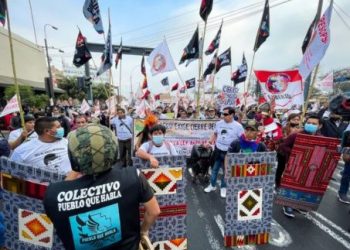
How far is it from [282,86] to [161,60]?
4.34 meters

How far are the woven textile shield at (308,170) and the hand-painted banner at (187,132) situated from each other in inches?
130

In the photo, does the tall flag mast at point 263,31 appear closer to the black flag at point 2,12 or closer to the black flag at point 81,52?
the black flag at point 81,52

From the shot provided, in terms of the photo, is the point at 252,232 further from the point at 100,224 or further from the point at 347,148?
the point at 100,224

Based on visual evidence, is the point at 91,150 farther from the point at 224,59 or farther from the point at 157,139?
the point at 224,59

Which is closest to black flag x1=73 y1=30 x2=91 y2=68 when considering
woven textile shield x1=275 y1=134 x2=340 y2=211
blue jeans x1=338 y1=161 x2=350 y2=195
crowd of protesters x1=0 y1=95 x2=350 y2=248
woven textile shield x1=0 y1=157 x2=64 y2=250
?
Answer: crowd of protesters x1=0 y1=95 x2=350 y2=248

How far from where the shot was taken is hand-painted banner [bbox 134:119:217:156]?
24.6ft

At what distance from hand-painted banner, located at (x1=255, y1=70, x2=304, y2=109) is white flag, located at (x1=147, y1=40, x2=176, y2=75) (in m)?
3.50

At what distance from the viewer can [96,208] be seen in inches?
57.4

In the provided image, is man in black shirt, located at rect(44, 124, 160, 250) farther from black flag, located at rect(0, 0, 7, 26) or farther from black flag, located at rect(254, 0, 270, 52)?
black flag, located at rect(254, 0, 270, 52)

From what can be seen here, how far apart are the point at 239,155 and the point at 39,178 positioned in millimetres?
2236

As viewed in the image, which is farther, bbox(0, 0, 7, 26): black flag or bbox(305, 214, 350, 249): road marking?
bbox(0, 0, 7, 26): black flag

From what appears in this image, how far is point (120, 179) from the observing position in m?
1.51

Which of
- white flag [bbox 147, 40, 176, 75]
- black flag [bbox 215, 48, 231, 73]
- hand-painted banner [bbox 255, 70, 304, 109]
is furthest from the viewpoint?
black flag [bbox 215, 48, 231, 73]

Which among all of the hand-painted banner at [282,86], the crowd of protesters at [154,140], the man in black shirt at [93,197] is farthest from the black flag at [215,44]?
the man in black shirt at [93,197]
